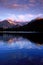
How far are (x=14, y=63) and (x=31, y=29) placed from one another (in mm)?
134309

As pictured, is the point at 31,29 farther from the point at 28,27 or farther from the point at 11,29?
the point at 11,29

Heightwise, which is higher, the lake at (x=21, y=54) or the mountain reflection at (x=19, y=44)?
the lake at (x=21, y=54)

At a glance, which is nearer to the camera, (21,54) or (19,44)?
(21,54)

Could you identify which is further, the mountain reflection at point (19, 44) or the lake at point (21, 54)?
the mountain reflection at point (19, 44)

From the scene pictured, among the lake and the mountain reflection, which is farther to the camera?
the mountain reflection

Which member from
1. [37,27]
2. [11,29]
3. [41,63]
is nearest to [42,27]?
[37,27]

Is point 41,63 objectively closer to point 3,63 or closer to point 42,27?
point 3,63

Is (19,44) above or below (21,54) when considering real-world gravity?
below

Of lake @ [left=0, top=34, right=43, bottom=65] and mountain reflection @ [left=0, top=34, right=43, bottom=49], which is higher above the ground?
lake @ [left=0, top=34, right=43, bottom=65]

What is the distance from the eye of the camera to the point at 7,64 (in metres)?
9.73

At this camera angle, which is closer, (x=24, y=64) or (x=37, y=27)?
(x=24, y=64)

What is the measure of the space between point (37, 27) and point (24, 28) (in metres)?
12.8

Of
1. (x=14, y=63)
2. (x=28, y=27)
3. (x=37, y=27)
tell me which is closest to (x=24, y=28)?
(x=28, y=27)

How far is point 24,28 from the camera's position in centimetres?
14588
